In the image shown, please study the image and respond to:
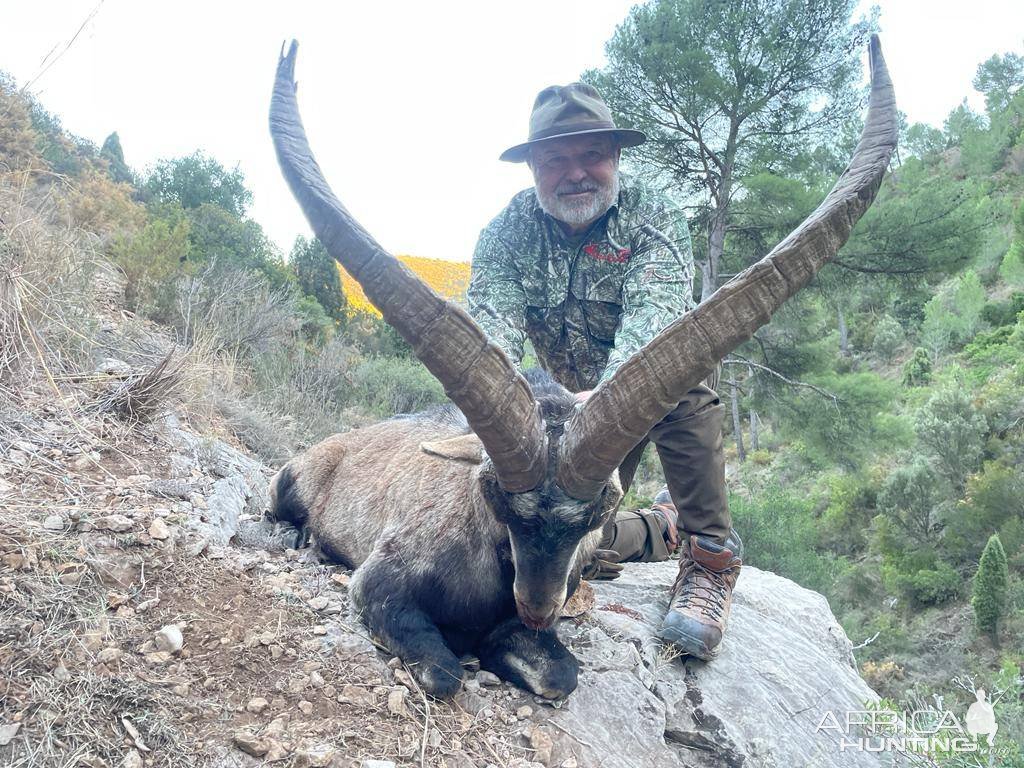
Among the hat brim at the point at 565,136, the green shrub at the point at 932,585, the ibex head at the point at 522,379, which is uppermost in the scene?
the hat brim at the point at 565,136

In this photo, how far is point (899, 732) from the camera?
12.2 ft

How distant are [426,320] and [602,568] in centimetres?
271

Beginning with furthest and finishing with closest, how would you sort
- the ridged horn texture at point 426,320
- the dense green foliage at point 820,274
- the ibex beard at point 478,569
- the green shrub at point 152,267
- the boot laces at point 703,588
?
the dense green foliage at point 820,274 < the green shrub at point 152,267 < the boot laces at point 703,588 < the ibex beard at point 478,569 < the ridged horn texture at point 426,320

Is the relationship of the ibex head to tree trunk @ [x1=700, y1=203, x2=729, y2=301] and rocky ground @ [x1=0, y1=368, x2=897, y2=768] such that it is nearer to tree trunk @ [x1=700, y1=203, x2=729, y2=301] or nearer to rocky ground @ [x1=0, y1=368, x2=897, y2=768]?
rocky ground @ [x1=0, y1=368, x2=897, y2=768]

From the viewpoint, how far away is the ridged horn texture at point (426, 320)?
2.50m

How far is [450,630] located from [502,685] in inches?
14.0

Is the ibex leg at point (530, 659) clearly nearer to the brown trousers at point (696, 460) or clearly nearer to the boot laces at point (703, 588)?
the boot laces at point (703, 588)

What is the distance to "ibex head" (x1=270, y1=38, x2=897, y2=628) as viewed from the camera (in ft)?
8.29

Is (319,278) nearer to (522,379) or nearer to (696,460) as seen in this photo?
(696,460)

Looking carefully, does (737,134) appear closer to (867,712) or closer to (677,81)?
(677,81)

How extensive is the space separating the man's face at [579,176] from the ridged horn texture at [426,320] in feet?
6.96

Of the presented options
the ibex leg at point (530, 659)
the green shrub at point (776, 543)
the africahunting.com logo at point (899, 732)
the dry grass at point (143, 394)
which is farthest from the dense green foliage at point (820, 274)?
the dry grass at point (143, 394)

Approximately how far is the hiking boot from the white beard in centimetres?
212

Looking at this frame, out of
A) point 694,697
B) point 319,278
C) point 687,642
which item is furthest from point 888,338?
point 694,697
